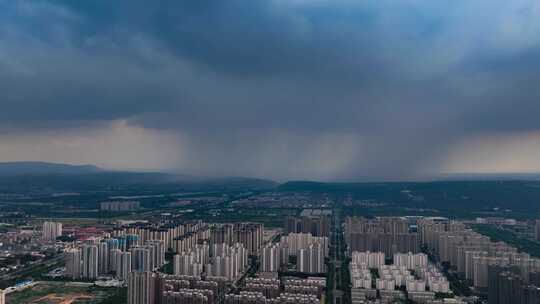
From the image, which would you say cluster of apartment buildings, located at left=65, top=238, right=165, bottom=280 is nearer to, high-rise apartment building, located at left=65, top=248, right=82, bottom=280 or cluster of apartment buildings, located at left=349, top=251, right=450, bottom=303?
high-rise apartment building, located at left=65, top=248, right=82, bottom=280

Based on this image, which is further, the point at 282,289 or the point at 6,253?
the point at 6,253

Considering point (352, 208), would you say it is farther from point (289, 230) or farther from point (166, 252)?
point (166, 252)

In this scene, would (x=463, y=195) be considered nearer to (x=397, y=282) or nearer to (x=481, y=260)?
(x=481, y=260)

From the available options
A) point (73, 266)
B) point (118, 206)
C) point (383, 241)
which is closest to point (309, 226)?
point (383, 241)

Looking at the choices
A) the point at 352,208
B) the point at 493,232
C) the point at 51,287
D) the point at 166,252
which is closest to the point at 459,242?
the point at 493,232

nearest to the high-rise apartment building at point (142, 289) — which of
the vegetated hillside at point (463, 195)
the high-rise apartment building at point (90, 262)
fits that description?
the high-rise apartment building at point (90, 262)
